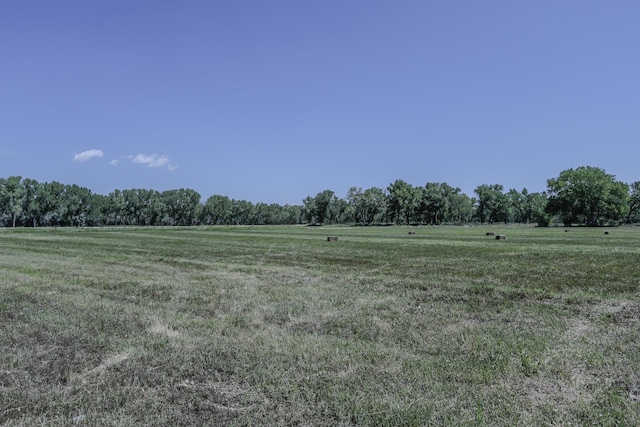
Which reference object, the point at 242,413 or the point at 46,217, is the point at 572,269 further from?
the point at 46,217

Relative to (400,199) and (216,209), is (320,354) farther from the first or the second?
(216,209)

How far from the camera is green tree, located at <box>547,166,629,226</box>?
334ft

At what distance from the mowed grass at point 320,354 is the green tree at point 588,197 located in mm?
112179

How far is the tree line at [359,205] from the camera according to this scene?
10656cm

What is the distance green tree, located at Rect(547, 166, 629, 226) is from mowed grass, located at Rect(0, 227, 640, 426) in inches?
4417

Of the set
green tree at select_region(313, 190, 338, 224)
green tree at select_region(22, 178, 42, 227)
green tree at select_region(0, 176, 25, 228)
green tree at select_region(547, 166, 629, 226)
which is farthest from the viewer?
green tree at select_region(313, 190, 338, 224)

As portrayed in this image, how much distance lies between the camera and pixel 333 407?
4.29m

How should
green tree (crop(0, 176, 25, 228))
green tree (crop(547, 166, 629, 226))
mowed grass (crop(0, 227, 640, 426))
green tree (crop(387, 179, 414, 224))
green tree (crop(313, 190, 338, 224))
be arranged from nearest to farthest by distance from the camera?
mowed grass (crop(0, 227, 640, 426)) → green tree (crop(547, 166, 629, 226)) → green tree (crop(0, 176, 25, 228)) → green tree (crop(387, 179, 414, 224)) → green tree (crop(313, 190, 338, 224))

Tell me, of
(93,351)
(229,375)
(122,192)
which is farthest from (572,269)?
(122,192)

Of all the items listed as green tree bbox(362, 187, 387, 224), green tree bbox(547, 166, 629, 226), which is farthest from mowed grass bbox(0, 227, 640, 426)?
green tree bbox(362, 187, 387, 224)

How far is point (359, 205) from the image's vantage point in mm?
160875

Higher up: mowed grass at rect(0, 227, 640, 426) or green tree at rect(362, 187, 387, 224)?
green tree at rect(362, 187, 387, 224)

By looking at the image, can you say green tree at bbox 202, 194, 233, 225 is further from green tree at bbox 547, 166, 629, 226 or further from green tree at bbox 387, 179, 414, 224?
green tree at bbox 547, 166, 629, 226

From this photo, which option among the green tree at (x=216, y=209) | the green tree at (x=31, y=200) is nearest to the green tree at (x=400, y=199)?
the green tree at (x=216, y=209)
